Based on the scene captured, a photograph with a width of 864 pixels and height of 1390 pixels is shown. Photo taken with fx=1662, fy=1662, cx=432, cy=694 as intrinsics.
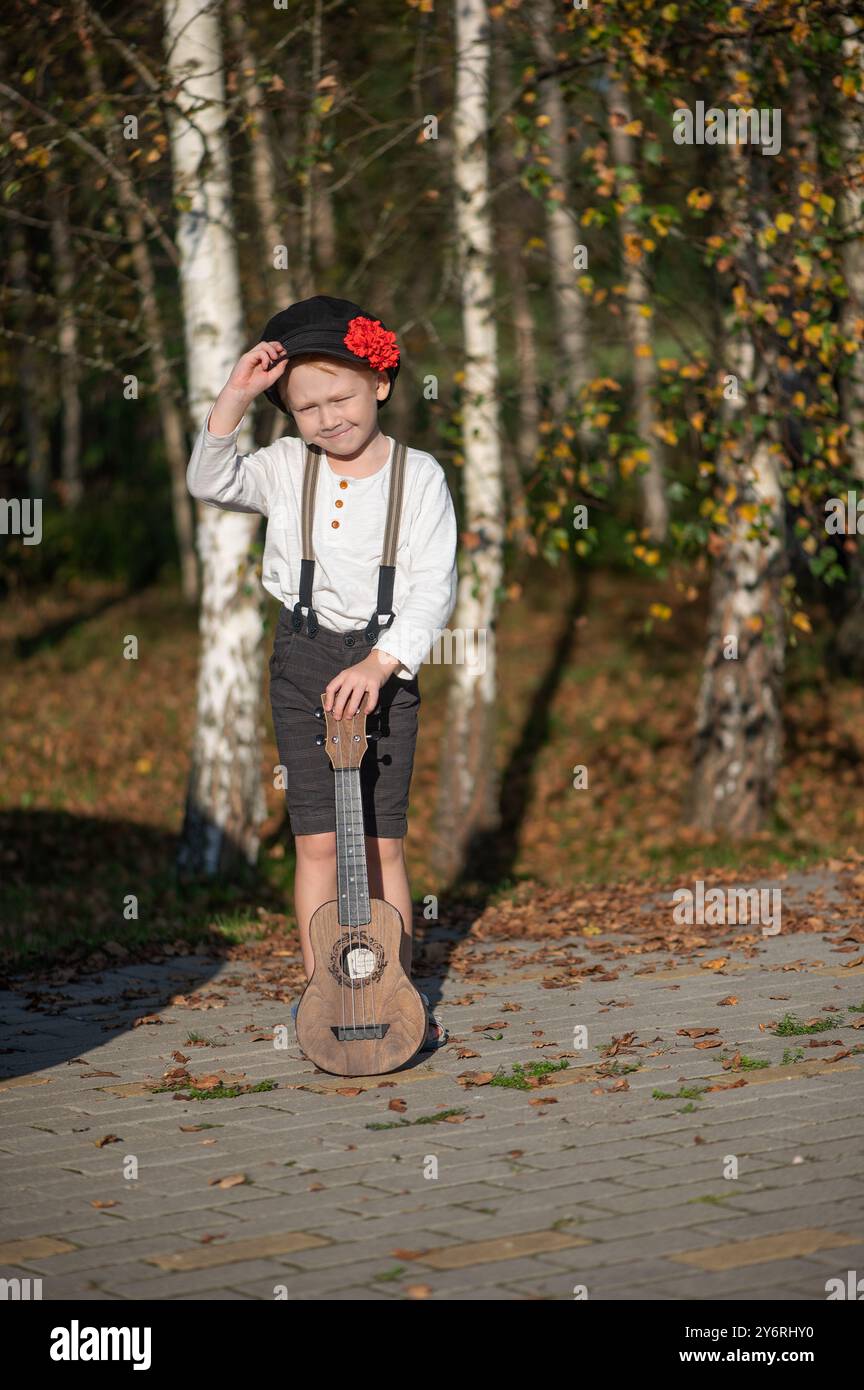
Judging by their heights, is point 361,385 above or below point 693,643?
below

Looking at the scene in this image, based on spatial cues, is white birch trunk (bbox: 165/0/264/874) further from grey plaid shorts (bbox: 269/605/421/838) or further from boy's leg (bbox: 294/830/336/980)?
boy's leg (bbox: 294/830/336/980)

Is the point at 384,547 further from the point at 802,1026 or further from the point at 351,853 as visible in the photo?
the point at 802,1026

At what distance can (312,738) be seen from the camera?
5.41 metres

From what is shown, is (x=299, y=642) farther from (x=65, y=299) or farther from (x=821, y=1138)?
(x=65, y=299)

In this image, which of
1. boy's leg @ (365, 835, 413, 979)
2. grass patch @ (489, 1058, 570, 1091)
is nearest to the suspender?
boy's leg @ (365, 835, 413, 979)

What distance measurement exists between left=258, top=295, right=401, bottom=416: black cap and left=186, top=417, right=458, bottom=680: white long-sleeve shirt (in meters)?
0.29

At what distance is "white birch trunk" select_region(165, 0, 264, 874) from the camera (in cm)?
973

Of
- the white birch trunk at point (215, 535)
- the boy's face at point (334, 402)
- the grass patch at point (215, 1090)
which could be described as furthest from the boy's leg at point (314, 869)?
the white birch trunk at point (215, 535)

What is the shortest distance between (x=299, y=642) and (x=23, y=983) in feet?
8.07

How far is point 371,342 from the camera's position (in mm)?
5133

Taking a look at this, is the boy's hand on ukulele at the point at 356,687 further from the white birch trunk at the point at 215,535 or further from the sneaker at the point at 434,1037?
the white birch trunk at the point at 215,535

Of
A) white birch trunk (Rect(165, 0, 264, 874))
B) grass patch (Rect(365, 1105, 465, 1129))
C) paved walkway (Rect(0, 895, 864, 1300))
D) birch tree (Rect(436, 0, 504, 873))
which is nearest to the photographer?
paved walkway (Rect(0, 895, 864, 1300))

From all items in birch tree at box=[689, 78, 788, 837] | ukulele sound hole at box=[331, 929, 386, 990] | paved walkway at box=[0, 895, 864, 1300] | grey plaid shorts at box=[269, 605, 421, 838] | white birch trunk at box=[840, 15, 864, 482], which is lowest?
paved walkway at box=[0, 895, 864, 1300]
